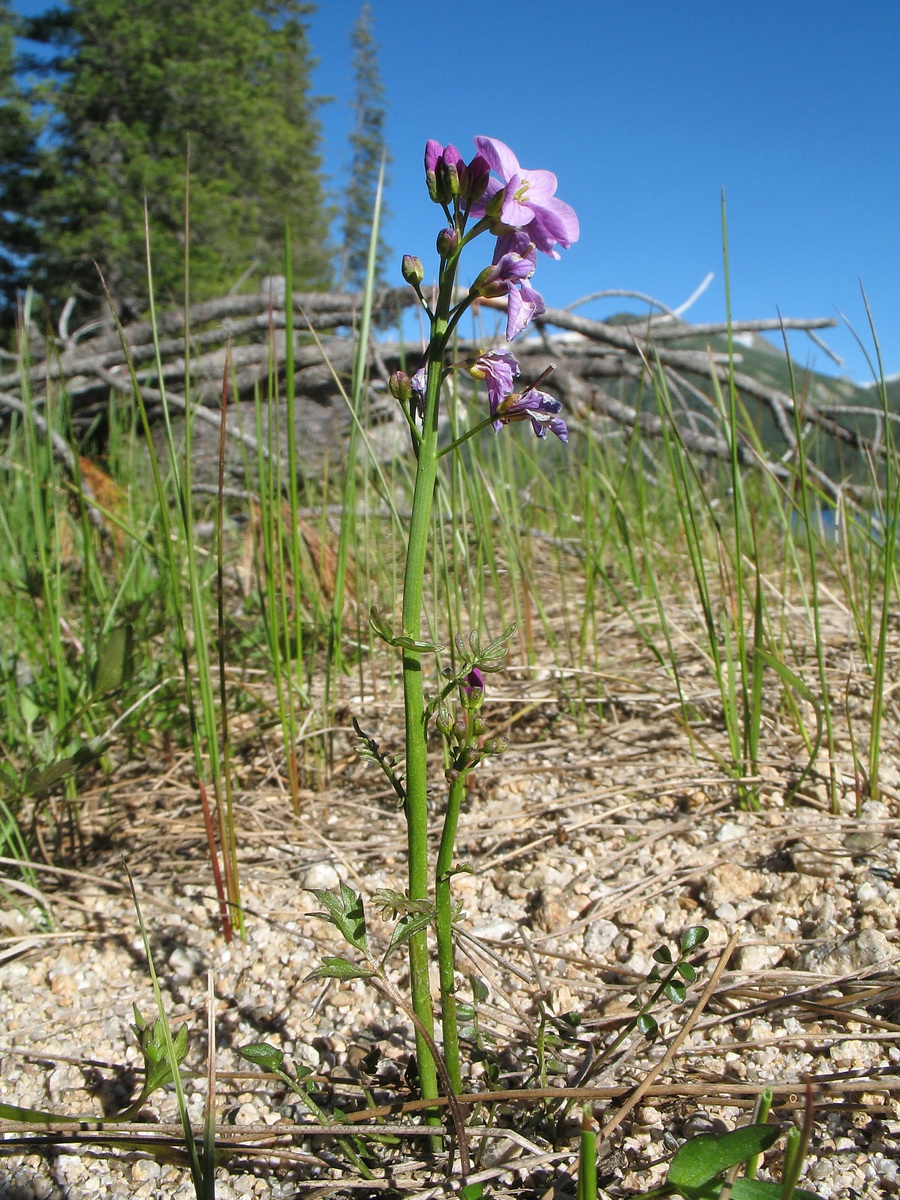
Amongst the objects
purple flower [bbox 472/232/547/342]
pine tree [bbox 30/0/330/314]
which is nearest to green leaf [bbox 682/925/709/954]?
purple flower [bbox 472/232/547/342]

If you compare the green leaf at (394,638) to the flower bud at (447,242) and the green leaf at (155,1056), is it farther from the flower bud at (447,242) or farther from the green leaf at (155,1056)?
the green leaf at (155,1056)

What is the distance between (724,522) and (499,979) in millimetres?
2540

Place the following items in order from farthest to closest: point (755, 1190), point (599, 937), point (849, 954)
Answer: point (599, 937) → point (849, 954) → point (755, 1190)

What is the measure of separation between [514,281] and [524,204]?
0.08 m

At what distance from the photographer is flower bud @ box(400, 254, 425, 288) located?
755 millimetres

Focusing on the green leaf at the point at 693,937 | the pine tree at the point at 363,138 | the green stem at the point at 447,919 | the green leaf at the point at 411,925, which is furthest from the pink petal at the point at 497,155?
the pine tree at the point at 363,138

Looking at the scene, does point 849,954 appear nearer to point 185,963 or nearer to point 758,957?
point 758,957

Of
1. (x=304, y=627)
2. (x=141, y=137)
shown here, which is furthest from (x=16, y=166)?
(x=304, y=627)

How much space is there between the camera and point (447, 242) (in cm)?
71

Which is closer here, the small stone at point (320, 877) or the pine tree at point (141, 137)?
the small stone at point (320, 877)

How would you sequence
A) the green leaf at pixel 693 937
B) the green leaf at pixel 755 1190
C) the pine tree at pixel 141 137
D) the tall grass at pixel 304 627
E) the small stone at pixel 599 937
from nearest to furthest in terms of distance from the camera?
the green leaf at pixel 755 1190 < the green leaf at pixel 693 937 < the small stone at pixel 599 937 < the tall grass at pixel 304 627 < the pine tree at pixel 141 137

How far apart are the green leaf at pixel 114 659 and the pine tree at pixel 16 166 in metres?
14.0

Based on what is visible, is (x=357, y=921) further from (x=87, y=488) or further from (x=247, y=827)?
(x=87, y=488)

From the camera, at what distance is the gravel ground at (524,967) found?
0.82m
